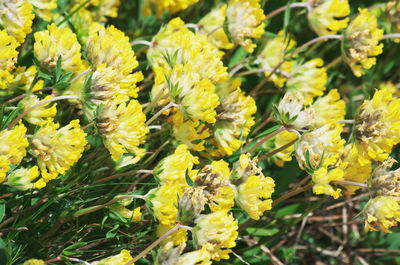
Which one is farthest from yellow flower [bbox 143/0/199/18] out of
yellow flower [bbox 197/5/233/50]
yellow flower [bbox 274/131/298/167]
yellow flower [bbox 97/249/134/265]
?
yellow flower [bbox 97/249/134/265]

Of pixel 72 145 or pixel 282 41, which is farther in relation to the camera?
pixel 282 41

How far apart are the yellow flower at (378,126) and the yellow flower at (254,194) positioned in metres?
0.35

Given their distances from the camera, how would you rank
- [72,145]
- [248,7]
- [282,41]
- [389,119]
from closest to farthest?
[72,145]
[389,119]
[248,7]
[282,41]

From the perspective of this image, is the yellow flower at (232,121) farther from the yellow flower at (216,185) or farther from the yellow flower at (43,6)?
the yellow flower at (43,6)

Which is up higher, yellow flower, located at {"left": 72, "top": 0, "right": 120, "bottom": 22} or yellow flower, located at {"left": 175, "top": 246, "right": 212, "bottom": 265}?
yellow flower, located at {"left": 72, "top": 0, "right": 120, "bottom": 22}

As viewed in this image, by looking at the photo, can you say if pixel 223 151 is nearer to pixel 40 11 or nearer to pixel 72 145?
pixel 72 145

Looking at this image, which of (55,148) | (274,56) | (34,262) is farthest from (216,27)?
(34,262)

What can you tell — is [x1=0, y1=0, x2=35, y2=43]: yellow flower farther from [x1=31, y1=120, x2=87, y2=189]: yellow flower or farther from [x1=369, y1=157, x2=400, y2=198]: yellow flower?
[x1=369, y1=157, x2=400, y2=198]: yellow flower

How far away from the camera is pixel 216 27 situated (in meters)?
1.92

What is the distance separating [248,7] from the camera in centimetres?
179

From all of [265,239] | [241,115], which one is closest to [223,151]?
[241,115]

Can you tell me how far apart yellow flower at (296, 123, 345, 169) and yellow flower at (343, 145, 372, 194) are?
64 mm

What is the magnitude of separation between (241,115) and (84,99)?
51cm

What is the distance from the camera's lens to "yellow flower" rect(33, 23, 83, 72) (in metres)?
1.48
